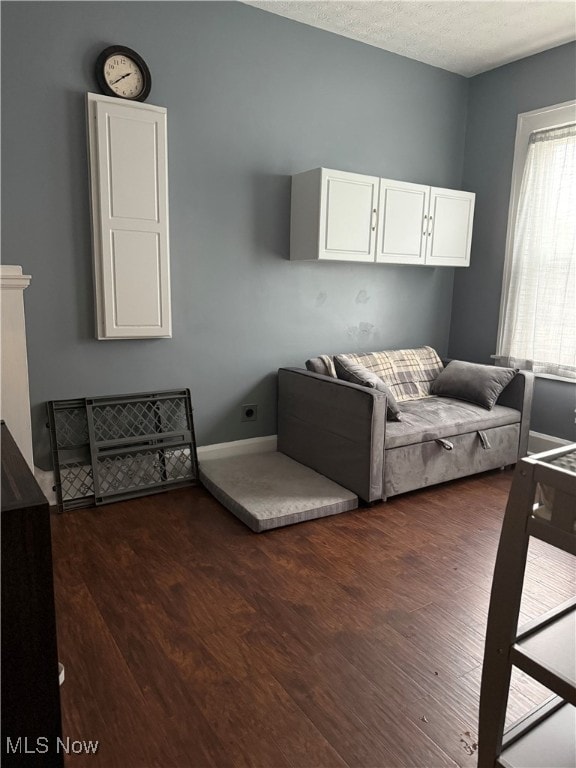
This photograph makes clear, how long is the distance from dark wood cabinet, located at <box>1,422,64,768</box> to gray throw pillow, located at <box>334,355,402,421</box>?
2.30 meters

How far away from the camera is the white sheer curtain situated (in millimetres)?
3578

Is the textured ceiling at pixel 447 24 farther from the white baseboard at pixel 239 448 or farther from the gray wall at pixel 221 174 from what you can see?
the white baseboard at pixel 239 448

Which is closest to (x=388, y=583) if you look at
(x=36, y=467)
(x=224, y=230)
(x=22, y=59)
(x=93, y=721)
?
(x=93, y=721)

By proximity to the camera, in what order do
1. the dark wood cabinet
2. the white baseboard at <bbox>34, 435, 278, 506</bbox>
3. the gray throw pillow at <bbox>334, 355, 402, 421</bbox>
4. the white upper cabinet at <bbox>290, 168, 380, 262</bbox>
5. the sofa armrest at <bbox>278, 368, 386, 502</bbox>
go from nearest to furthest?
the dark wood cabinet
the sofa armrest at <bbox>278, 368, 386, 502</bbox>
the gray throw pillow at <bbox>334, 355, 402, 421</bbox>
the white upper cabinet at <bbox>290, 168, 380, 262</bbox>
the white baseboard at <bbox>34, 435, 278, 506</bbox>

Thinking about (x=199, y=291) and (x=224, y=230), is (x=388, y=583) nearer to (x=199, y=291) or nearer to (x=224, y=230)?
(x=199, y=291)

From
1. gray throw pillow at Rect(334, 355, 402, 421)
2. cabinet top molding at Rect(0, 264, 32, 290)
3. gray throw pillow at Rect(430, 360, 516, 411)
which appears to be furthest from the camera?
gray throw pillow at Rect(430, 360, 516, 411)

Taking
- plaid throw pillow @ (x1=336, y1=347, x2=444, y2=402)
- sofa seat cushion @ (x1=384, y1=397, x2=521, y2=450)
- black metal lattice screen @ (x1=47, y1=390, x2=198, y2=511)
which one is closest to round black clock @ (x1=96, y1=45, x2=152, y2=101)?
black metal lattice screen @ (x1=47, y1=390, x2=198, y2=511)

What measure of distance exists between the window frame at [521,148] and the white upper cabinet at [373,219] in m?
0.32

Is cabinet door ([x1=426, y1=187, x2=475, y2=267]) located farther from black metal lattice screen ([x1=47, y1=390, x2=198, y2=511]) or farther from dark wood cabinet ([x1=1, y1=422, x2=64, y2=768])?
dark wood cabinet ([x1=1, y1=422, x2=64, y2=768])

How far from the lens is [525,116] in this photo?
3789 mm

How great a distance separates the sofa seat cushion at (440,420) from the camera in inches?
119

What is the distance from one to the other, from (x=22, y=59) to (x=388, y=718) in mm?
3168

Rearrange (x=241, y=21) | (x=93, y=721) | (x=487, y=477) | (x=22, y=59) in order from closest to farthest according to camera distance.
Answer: (x=93, y=721) → (x=22, y=59) → (x=241, y=21) → (x=487, y=477)

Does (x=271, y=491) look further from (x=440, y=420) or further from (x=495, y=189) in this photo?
(x=495, y=189)
